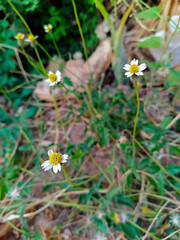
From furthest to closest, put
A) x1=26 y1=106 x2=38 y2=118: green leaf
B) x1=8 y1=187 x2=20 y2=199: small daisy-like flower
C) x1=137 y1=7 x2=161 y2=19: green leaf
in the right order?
x1=26 y1=106 x2=38 y2=118: green leaf → x1=8 y1=187 x2=20 y2=199: small daisy-like flower → x1=137 y1=7 x2=161 y2=19: green leaf

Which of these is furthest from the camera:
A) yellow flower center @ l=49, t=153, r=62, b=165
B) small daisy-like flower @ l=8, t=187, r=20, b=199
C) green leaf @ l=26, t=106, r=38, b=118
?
green leaf @ l=26, t=106, r=38, b=118

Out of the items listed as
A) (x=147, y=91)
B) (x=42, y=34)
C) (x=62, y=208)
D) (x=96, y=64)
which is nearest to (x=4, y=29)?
(x=42, y=34)

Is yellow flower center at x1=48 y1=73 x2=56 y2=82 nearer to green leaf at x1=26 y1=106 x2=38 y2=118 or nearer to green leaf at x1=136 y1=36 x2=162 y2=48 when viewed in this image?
green leaf at x1=136 y1=36 x2=162 y2=48

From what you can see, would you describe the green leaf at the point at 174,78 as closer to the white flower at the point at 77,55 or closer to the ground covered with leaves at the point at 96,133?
the ground covered with leaves at the point at 96,133

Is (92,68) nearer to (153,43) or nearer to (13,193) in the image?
(153,43)

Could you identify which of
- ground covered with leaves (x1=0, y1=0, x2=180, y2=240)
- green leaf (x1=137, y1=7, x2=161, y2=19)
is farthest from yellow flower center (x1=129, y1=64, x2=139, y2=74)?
green leaf (x1=137, y1=7, x2=161, y2=19)

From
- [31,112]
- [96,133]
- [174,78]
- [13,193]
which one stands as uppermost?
[31,112]

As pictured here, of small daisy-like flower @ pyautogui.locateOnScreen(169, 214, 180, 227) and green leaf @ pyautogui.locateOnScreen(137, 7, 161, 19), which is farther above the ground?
green leaf @ pyautogui.locateOnScreen(137, 7, 161, 19)

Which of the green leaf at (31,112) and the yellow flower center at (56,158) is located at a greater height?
the green leaf at (31,112)

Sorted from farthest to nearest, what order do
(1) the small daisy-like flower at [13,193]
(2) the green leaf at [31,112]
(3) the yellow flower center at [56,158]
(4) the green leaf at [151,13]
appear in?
(2) the green leaf at [31,112], (1) the small daisy-like flower at [13,193], (4) the green leaf at [151,13], (3) the yellow flower center at [56,158]

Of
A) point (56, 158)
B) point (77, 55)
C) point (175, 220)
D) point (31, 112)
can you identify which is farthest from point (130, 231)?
point (77, 55)

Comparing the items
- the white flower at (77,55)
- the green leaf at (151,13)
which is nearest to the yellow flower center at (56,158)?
the green leaf at (151,13)
